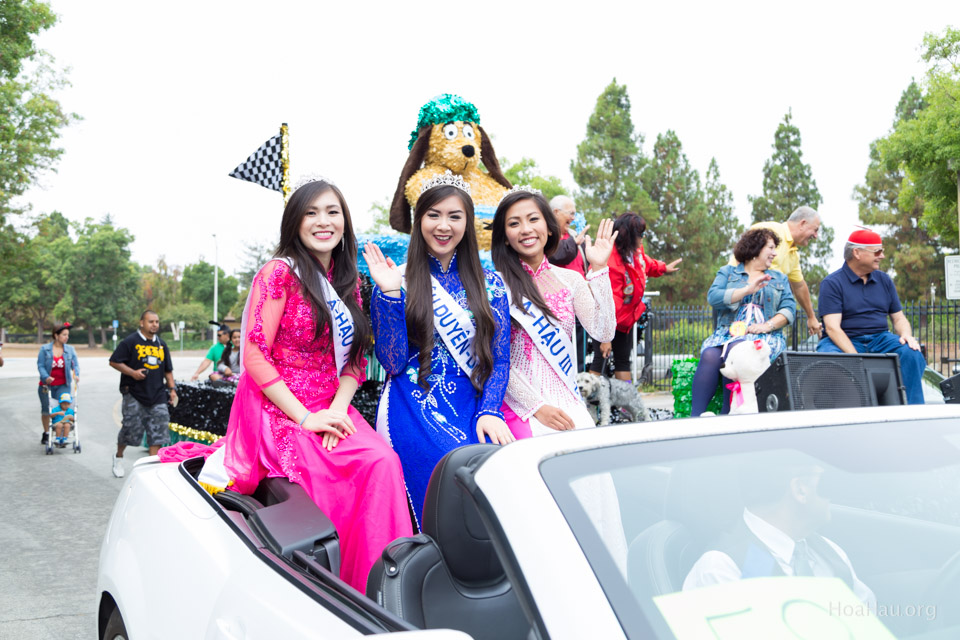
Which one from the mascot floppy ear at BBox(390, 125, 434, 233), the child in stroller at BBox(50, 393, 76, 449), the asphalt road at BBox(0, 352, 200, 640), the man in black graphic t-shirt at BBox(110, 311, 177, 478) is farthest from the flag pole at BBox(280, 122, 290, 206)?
the child in stroller at BBox(50, 393, 76, 449)

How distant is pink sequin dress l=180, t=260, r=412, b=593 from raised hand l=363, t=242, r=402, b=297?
0.93 ft

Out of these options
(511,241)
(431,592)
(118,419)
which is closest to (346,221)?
(511,241)

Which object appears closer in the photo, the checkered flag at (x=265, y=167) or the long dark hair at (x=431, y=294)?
the long dark hair at (x=431, y=294)

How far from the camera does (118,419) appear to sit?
1400 centimetres

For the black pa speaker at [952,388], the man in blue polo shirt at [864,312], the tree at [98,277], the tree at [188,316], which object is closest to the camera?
the black pa speaker at [952,388]

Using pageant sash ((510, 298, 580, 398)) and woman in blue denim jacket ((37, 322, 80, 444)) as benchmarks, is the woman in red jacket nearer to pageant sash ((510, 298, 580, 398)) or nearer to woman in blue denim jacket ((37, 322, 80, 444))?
pageant sash ((510, 298, 580, 398))

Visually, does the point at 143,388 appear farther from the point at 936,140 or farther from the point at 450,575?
the point at 936,140

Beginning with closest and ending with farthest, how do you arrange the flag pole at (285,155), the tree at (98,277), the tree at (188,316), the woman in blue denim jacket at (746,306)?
the woman in blue denim jacket at (746,306) → the flag pole at (285,155) → the tree at (98,277) → the tree at (188,316)

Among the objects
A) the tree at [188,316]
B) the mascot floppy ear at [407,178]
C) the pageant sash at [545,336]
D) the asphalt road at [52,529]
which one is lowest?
the tree at [188,316]

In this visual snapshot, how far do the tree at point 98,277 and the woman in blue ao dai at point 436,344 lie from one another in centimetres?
7359

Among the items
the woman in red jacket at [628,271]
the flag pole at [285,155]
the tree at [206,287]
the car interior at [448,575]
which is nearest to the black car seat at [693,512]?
the car interior at [448,575]

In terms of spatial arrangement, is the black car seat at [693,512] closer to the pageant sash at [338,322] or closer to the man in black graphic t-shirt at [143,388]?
the pageant sash at [338,322]

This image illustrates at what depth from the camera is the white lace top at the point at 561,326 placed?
3109mm

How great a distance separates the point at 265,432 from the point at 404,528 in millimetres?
588
